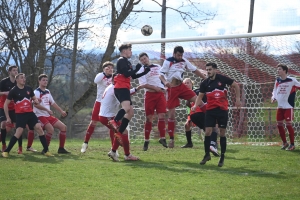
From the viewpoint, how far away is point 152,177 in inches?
344

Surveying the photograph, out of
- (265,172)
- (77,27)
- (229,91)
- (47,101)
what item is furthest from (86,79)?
(265,172)

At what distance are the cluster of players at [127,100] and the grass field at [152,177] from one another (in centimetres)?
51

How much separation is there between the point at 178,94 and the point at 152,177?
443 centimetres

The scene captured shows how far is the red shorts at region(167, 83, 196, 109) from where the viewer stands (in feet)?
42.2

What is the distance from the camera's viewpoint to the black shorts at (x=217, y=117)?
32.4ft

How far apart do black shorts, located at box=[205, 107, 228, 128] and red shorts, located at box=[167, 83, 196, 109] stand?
286cm

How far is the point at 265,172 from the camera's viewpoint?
9.27 meters

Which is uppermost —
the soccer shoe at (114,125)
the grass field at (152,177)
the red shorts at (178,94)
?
the red shorts at (178,94)

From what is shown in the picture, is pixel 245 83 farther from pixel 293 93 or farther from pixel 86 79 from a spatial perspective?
pixel 86 79

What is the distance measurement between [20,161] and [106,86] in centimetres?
273

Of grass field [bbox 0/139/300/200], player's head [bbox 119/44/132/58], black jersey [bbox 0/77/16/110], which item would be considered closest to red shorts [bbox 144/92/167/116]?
grass field [bbox 0/139/300/200]

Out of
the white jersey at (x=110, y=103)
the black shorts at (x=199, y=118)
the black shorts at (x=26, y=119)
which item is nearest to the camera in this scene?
the white jersey at (x=110, y=103)

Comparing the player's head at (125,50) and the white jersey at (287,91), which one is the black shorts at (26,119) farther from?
the white jersey at (287,91)

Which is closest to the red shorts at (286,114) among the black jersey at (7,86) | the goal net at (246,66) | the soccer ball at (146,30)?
the goal net at (246,66)
